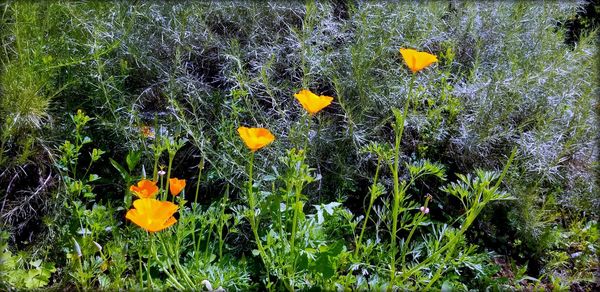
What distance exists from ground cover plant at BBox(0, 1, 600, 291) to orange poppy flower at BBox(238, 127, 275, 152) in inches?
9.7

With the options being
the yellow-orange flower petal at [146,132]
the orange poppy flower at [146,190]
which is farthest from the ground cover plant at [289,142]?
the orange poppy flower at [146,190]

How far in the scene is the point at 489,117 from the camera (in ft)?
6.52

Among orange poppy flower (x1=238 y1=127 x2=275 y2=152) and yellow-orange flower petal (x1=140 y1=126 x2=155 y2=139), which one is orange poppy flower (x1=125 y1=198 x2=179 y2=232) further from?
yellow-orange flower petal (x1=140 y1=126 x2=155 y2=139)

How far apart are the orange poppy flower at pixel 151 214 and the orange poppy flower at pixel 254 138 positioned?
0.76 ft

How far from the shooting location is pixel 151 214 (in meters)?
1.15

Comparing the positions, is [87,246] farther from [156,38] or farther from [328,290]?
[156,38]

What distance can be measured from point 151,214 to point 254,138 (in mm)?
306

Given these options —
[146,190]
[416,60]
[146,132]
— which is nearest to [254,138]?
[146,190]

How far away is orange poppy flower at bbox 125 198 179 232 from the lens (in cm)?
111

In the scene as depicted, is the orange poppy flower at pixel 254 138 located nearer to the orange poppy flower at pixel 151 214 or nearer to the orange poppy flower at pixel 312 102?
the orange poppy flower at pixel 312 102

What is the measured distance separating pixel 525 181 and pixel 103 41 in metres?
1.71

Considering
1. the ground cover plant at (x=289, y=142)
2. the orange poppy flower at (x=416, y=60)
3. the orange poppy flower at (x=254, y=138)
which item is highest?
the orange poppy flower at (x=416, y=60)

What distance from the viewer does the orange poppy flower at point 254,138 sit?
124cm

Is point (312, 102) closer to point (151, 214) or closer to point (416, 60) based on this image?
point (416, 60)
